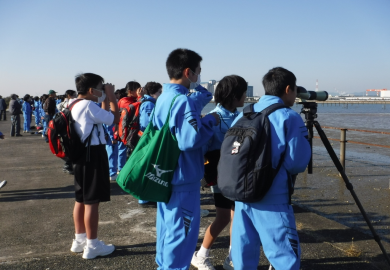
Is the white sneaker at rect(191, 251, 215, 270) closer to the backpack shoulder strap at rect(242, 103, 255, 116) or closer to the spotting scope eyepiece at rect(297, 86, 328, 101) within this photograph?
the backpack shoulder strap at rect(242, 103, 255, 116)

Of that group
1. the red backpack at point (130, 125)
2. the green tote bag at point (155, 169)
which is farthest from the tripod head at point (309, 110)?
the red backpack at point (130, 125)

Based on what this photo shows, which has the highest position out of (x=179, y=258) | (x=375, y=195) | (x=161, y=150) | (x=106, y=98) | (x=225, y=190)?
(x=106, y=98)

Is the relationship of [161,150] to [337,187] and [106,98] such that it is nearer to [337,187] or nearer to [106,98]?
[106,98]

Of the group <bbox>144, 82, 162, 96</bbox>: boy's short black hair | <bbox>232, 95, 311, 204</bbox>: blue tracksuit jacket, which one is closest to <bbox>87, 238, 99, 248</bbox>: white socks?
<bbox>232, 95, 311, 204</bbox>: blue tracksuit jacket

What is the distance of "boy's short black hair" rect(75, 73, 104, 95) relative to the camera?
3.53 metres

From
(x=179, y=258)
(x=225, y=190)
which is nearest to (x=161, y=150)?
(x=225, y=190)

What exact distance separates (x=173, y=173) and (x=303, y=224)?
2525 millimetres

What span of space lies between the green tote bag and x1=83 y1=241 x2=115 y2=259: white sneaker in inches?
50.8

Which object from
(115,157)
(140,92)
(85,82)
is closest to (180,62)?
(85,82)

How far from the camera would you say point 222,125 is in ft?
10.4

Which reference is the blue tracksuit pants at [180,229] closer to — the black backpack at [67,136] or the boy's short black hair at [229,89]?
the boy's short black hair at [229,89]

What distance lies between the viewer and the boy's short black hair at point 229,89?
3137 mm

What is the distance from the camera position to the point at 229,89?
3.15 meters

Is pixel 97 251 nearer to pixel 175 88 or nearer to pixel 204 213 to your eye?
pixel 204 213
